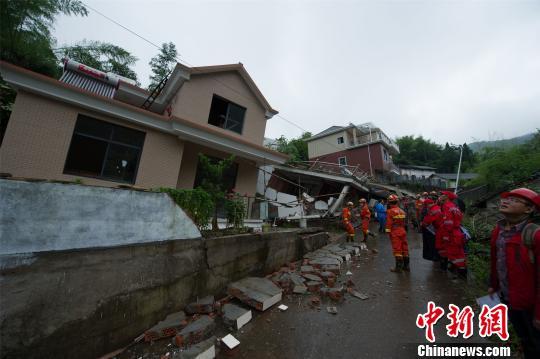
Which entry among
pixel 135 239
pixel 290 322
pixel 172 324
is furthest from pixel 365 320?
pixel 135 239

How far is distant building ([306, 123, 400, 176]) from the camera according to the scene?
2348cm

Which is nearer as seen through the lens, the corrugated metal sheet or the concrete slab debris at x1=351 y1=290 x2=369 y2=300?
the concrete slab debris at x1=351 y1=290 x2=369 y2=300

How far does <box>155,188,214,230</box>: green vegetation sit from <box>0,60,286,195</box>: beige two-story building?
3.93 m

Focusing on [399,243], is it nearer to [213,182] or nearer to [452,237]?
[452,237]

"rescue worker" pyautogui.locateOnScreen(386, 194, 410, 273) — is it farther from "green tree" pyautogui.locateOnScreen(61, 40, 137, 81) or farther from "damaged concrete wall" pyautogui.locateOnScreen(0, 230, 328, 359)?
"green tree" pyautogui.locateOnScreen(61, 40, 137, 81)

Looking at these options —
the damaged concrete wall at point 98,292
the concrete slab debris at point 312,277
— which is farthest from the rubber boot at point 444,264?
the damaged concrete wall at point 98,292

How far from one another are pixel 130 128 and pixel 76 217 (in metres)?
5.28

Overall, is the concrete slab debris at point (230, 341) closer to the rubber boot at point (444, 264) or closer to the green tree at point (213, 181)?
the green tree at point (213, 181)

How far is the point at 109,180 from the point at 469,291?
381 inches

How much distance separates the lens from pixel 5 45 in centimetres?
813

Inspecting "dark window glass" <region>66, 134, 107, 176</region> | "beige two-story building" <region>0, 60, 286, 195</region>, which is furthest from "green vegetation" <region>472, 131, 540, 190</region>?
"dark window glass" <region>66, 134, 107, 176</region>

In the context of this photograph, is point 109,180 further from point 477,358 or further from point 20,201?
point 477,358

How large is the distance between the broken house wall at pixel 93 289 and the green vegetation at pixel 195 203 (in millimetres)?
406

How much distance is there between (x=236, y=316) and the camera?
328cm
